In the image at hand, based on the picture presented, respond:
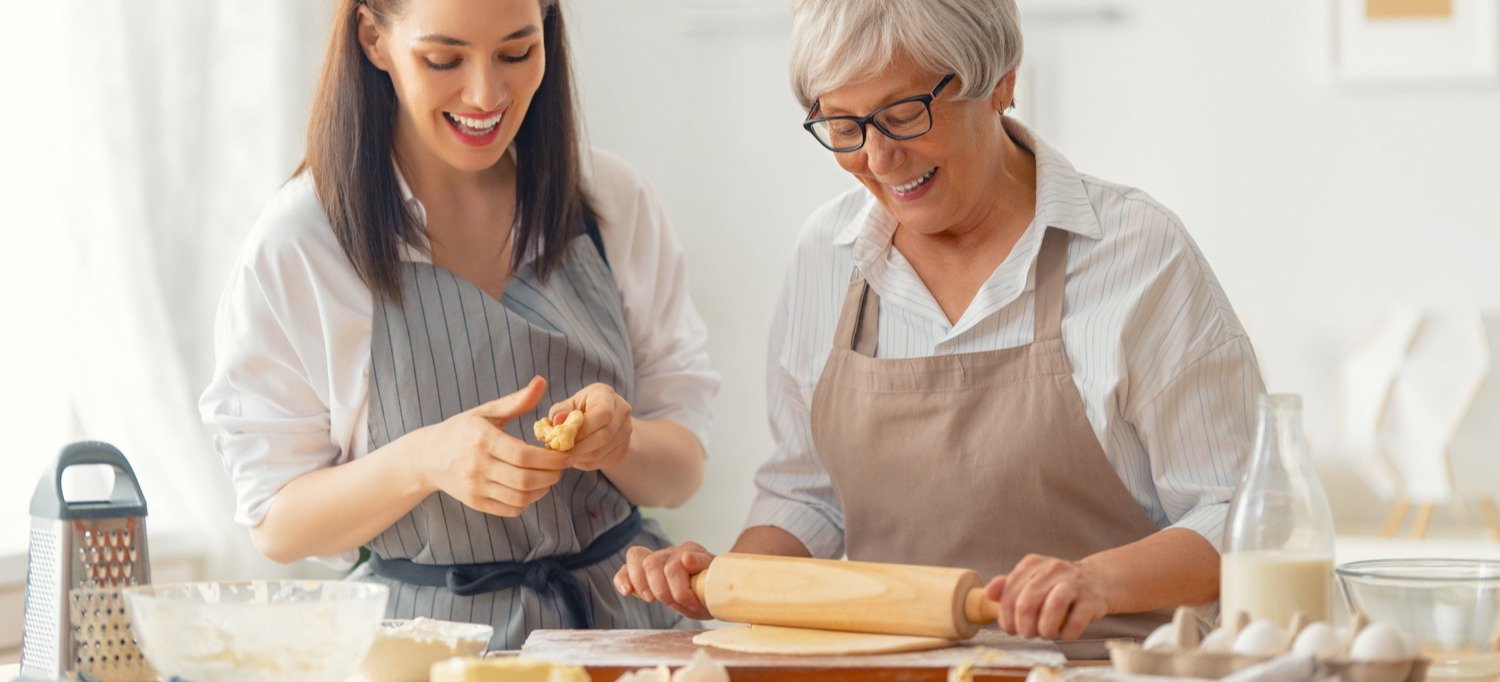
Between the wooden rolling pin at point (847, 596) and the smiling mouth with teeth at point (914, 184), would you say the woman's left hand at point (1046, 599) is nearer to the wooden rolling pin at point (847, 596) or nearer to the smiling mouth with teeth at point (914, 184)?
the wooden rolling pin at point (847, 596)

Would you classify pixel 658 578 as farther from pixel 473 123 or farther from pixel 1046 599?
pixel 473 123

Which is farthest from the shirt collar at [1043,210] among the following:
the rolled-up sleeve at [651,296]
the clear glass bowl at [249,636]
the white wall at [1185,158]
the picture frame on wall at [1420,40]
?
the picture frame on wall at [1420,40]

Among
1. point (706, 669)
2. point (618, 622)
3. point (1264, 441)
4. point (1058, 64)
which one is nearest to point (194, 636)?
point (706, 669)

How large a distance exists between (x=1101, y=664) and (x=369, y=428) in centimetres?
86

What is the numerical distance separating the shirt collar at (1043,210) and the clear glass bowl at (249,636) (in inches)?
28.2

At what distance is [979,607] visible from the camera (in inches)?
50.5

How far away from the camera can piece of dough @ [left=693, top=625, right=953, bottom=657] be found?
128cm

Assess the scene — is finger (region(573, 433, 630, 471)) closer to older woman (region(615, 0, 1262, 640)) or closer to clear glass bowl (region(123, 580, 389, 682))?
older woman (region(615, 0, 1262, 640))

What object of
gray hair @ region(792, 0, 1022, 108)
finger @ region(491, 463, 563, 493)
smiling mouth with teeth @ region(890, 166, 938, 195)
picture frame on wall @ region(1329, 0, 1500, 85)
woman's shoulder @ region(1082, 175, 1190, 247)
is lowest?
finger @ region(491, 463, 563, 493)

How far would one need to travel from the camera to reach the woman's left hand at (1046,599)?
4.07 ft

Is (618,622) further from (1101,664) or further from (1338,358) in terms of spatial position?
(1338,358)

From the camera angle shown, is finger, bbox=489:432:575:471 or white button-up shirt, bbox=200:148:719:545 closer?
finger, bbox=489:432:575:471

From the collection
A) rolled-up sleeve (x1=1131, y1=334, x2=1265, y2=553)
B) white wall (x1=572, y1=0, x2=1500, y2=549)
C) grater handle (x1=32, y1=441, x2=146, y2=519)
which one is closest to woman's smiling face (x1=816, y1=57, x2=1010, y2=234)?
rolled-up sleeve (x1=1131, y1=334, x2=1265, y2=553)

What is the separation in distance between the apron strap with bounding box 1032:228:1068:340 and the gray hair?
0.56 ft
